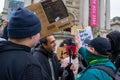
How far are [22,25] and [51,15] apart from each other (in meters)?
1.81

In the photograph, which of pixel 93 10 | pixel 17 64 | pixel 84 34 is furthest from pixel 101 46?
pixel 93 10

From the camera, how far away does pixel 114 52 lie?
3633mm

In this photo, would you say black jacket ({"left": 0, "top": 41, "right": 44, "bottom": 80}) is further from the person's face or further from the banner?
the banner

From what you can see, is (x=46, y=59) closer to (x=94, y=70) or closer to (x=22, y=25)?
(x=94, y=70)

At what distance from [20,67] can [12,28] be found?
1.00ft

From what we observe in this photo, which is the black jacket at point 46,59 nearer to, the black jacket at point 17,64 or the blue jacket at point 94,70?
the blue jacket at point 94,70

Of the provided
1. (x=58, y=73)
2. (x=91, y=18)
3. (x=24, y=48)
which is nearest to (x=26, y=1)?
(x=91, y=18)

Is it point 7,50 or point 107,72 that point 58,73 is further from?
point 7,50

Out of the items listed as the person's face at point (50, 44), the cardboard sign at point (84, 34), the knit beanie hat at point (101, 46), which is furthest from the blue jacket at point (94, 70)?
the cardboard sign at point (84, 34)

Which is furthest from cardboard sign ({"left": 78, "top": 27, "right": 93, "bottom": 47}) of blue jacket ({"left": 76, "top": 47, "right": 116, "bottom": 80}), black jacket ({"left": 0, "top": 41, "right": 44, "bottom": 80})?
black jacket ({"left": 0, "top": 41, "right": 44, "bottom": 80})

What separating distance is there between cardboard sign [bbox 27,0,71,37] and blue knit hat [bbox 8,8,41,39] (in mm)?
1615

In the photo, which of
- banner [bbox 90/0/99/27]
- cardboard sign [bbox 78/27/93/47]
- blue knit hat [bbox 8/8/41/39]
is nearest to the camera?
blue knit hat [bbox 8/8/41/39]

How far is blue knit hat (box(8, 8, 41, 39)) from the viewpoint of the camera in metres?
1.81

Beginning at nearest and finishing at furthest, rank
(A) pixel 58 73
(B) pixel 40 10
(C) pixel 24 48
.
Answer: (C) pixel 24 48 < (B) pixel 40 10 < (A) pixel 58 73
